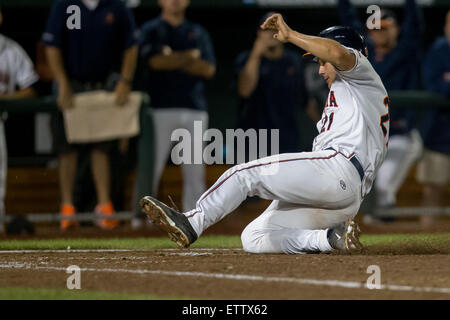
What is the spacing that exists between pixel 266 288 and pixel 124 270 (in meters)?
1.00

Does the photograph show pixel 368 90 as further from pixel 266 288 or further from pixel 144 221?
pixel 144 221

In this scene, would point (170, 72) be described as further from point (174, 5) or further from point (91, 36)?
point (91, 36)

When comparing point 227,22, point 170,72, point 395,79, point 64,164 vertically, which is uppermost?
point 227,22

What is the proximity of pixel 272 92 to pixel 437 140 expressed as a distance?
171cm

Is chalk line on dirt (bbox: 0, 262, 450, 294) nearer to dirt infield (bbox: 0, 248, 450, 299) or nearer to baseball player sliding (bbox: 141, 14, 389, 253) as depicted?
dirt infield (bbox: 0, 248, 450, 299)

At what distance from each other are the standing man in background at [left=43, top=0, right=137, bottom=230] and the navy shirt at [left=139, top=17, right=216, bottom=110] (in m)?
0.19

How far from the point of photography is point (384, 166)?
8.80m

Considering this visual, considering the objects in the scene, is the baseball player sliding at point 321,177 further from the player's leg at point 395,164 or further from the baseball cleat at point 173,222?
the player's leg at point 395,164

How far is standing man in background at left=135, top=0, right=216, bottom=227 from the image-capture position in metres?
8.33

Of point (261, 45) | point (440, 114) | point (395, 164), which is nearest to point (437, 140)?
point (440, 114)

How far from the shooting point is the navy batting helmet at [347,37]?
5102mm

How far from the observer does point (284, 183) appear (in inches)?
190

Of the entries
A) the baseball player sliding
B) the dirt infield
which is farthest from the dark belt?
the dirt infield

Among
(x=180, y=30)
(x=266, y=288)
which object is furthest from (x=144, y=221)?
(x=266, y=288)
